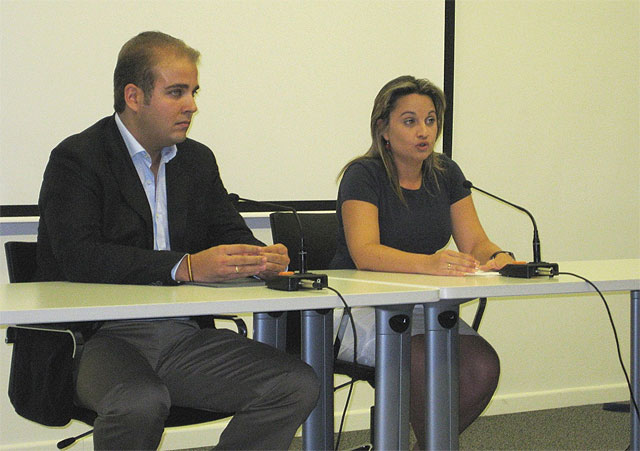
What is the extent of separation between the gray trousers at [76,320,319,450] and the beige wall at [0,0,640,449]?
61.9 inches

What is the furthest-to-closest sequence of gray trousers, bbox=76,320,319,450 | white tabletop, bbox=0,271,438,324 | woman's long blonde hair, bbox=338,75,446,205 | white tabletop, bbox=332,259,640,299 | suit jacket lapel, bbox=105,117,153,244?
woman's long blonde hair, bbox=338,75,446,205 → suit jacket lapel, bbox=105,117,153,244 → white tabletop, bbox=332,259,640,299 → gray trousers, bbox=76,320,319,450 → white tabletop, bbox=0,271,438,324

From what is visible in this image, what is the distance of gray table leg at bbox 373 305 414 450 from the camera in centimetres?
185

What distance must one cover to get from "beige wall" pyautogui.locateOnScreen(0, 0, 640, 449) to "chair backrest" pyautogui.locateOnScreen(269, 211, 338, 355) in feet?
3.38

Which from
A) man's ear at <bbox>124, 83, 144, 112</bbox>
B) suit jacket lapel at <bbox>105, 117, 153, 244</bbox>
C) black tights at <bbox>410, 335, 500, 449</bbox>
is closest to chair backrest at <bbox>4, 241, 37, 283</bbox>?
suit jacket lapel at <bbox>105, 117, 153, 244</bbox>

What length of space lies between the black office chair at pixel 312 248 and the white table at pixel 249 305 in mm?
93

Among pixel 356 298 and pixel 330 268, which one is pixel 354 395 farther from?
pixel 356 298

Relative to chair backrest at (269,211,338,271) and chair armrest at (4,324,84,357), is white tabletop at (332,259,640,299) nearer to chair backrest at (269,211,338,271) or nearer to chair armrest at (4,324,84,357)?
chair backrest at (269,211,338,271)

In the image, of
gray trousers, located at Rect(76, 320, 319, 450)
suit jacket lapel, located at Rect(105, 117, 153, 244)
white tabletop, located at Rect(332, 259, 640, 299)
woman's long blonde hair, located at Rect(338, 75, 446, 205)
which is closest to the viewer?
gray trousers, located at Rect(76, 320, 319, 450)

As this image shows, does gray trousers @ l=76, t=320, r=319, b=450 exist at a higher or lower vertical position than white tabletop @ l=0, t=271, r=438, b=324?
lower

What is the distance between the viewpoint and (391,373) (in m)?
1.86

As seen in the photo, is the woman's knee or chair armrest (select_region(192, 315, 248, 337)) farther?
the woman's knee

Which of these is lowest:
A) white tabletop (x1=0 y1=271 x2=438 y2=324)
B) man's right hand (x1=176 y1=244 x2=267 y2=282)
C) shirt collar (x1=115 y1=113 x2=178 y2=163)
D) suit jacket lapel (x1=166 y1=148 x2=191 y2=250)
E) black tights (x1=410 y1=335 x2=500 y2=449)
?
black tights (x1=410 y1=335 x2=500 y2=449)

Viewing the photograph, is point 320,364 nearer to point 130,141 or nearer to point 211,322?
point 211,322

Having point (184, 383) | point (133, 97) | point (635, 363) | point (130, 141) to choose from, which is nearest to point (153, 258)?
point (184, 383)
